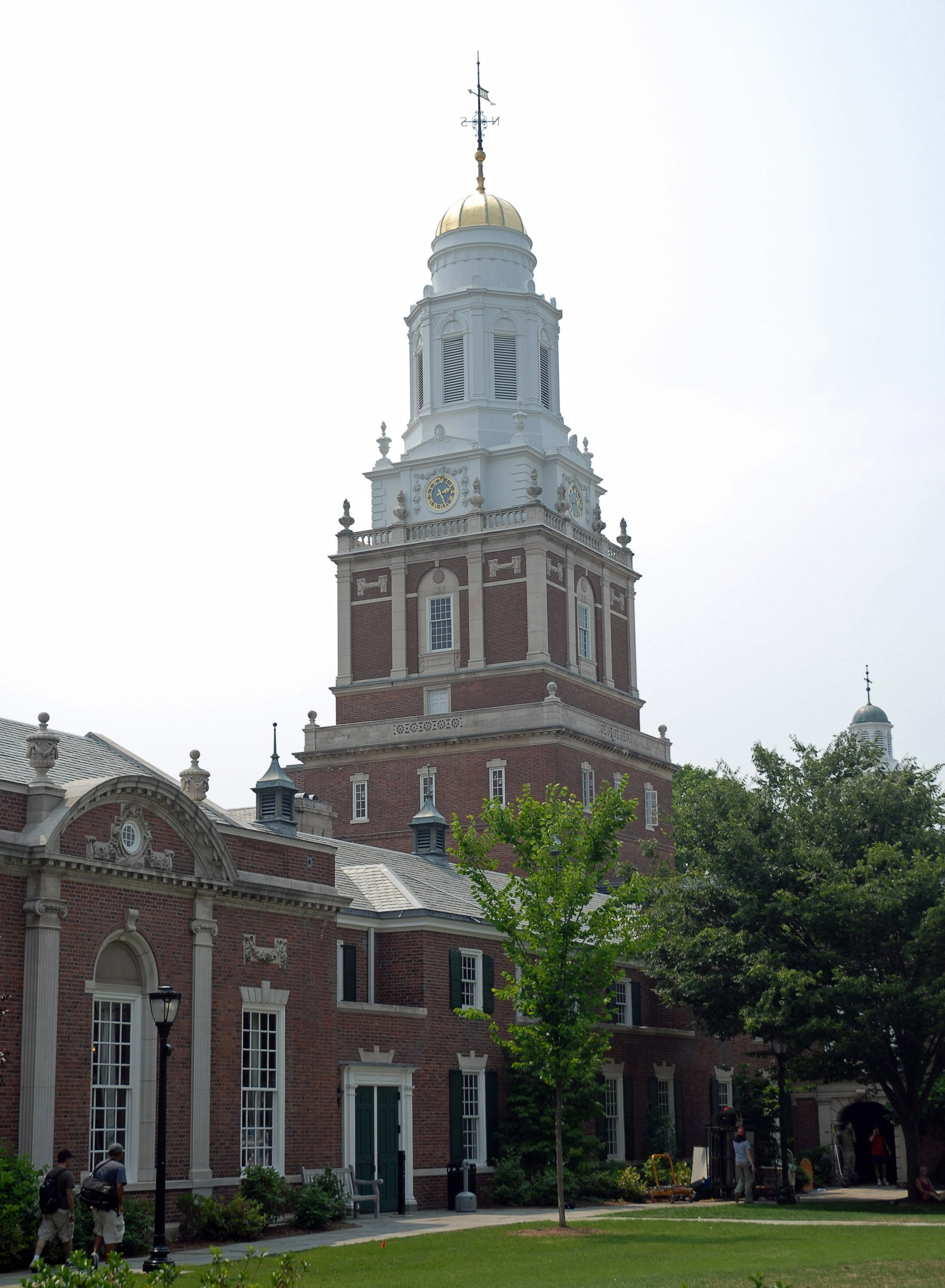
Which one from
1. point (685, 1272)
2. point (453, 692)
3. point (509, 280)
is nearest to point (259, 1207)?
point (685, 1272)

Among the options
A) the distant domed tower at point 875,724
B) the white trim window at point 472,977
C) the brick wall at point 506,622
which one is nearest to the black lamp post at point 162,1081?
the white trim window at point 472,977

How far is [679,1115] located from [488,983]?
10.7 m

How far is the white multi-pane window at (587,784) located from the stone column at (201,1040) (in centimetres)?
2683

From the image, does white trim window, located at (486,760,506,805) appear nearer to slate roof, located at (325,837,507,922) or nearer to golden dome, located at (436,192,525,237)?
Result: slate roof, located at (325,837,507,922)

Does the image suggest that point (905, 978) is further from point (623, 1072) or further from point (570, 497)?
point (570, 497)

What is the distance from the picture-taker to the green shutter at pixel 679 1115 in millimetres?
47000

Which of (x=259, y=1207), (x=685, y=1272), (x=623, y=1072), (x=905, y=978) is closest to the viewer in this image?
(x=685, y=1272)

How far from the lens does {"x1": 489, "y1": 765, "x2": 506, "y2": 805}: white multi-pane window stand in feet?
182

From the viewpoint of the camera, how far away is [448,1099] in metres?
37.2

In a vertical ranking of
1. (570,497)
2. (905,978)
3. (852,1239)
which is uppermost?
(570,497)

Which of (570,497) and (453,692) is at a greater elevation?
(570,497)

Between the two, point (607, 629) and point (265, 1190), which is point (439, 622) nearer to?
point (607, 629)

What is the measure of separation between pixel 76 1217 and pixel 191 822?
7360 mm

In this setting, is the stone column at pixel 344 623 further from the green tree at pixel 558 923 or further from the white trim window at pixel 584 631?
the green tree at pixel 558 923
